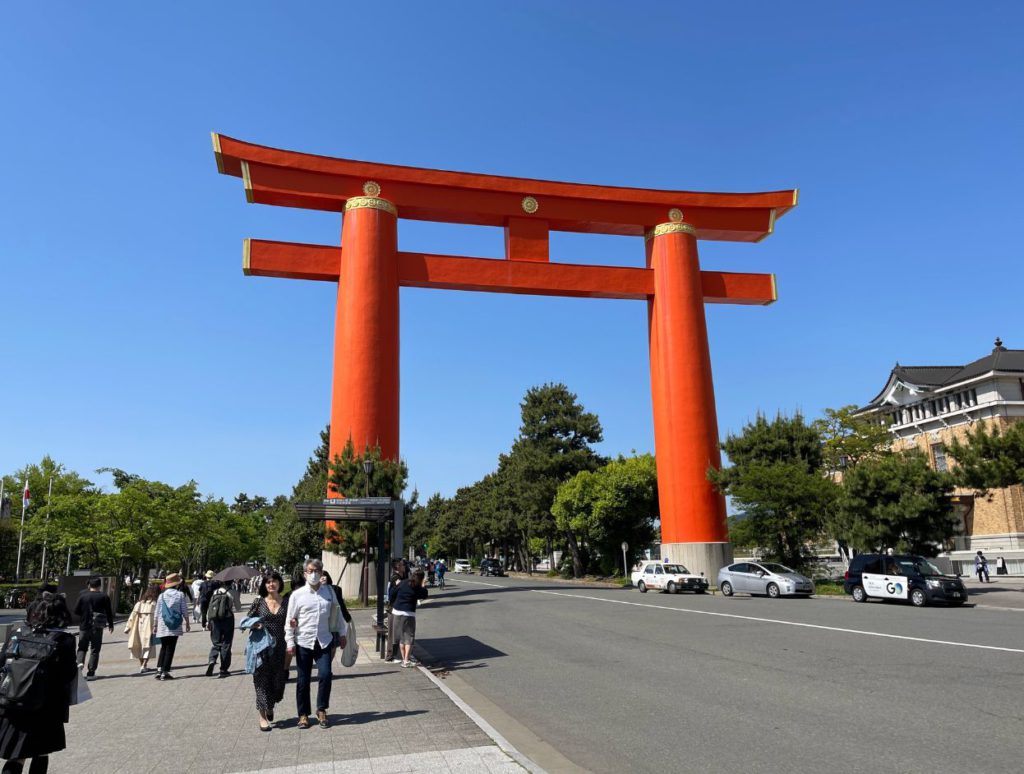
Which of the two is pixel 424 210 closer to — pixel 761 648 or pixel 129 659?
pixel 129 659

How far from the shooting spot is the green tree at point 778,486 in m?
30.6

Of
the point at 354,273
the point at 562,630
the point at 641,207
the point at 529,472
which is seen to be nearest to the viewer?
the point at 562,630

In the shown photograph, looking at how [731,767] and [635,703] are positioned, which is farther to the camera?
[635,703]

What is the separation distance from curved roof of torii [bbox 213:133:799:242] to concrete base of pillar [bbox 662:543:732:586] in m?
16.3

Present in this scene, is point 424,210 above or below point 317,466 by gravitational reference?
above

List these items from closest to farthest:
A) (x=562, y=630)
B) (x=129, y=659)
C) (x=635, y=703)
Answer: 1. (x=635, y=703)
2. (x=129, y=659)
3. (x=562, y=630)

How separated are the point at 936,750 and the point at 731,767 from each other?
178cm

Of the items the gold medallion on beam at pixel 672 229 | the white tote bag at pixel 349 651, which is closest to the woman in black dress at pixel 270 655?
the white tote bag at pixel 349 651

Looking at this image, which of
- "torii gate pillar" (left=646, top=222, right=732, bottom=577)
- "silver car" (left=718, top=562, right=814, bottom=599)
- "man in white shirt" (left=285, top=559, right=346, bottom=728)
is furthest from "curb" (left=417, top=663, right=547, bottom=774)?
"torii gate pillar" (left=646, top=222, right=732, bottom=577)

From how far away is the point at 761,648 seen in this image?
12.4 metres

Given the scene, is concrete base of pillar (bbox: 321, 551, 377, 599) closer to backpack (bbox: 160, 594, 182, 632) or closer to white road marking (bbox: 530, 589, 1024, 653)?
white road marking (bbox: 530, 589, 1024, 653)

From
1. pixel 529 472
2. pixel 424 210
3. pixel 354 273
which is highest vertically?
pixel 424 210

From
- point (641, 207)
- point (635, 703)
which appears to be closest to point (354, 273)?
point (641, 207)

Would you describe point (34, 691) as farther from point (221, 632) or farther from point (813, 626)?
point (813, 626)
